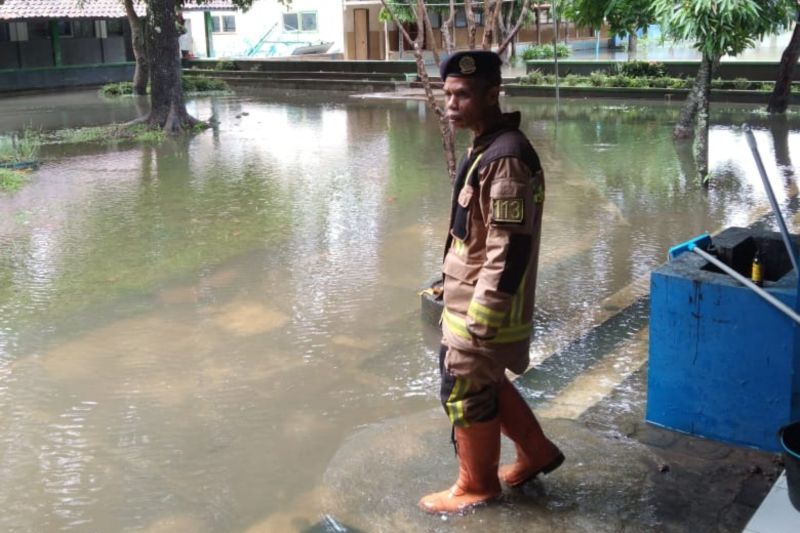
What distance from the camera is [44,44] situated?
28.9 metres

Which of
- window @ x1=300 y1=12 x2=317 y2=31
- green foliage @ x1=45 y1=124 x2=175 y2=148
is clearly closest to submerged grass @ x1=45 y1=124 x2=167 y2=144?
green foliage @ x1=45 y1=124 x2=175 y2=148

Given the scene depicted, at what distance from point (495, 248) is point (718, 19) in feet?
26.0

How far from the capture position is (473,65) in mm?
2830

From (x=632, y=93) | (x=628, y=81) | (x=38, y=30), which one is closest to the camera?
(x=632, y=93)

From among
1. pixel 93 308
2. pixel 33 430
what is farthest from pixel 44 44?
pixel 33 430

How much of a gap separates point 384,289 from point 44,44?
2681 cm

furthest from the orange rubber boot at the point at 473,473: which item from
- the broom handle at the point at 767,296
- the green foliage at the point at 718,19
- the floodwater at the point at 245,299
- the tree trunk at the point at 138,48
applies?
the tree trunk at the point at 138,48

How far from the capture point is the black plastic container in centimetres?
269

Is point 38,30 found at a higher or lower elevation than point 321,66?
higher

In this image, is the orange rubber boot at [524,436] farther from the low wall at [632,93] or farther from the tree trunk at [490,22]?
the low wall at [632,93]

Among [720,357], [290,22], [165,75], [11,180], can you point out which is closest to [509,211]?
[720,357]

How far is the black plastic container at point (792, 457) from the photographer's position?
8.82 ft

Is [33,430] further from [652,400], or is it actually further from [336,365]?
[652,400]

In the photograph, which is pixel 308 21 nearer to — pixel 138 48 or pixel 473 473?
pixel 138 48
